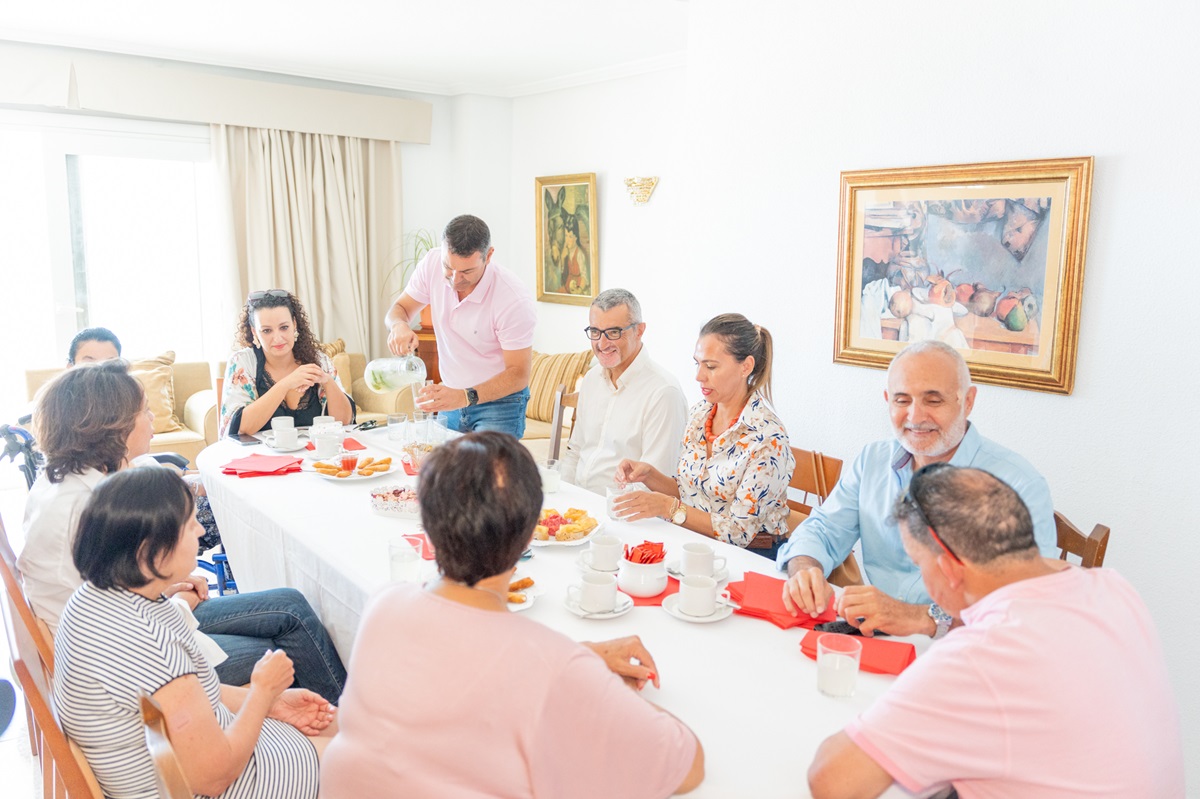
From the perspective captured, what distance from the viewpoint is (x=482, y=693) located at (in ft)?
3.47

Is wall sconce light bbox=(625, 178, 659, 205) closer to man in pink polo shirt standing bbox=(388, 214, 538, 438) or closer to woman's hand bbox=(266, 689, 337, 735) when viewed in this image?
man in pink polo shirt standing bbox=(388, 214, 538, 438)

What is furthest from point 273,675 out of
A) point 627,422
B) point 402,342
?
point 402,342

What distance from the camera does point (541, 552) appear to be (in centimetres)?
205

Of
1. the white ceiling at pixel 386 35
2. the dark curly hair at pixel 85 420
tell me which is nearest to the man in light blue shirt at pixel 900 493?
the dark curly hair at pixel 85 420

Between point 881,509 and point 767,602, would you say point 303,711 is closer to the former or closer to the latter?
point 767,602

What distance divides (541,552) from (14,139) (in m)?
5.20

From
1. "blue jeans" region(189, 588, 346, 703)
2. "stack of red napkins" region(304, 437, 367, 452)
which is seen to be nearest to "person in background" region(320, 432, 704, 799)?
"blue jeans" region(189, 588, 346, 703)

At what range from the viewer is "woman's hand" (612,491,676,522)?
2223 millimetres

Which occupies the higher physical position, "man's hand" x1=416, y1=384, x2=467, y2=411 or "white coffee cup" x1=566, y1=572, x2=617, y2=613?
"man's hand" x1=416, y1=384, x2=467, y2=411

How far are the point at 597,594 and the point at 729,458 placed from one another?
82 cm

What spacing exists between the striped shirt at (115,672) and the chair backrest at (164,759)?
0.25 meters

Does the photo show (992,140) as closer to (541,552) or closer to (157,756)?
(541,552)

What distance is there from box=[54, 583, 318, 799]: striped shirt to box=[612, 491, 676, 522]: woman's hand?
3.54 feet

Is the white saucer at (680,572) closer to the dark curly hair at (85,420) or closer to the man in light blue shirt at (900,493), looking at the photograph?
the man in light blue shirt at (900,493)
